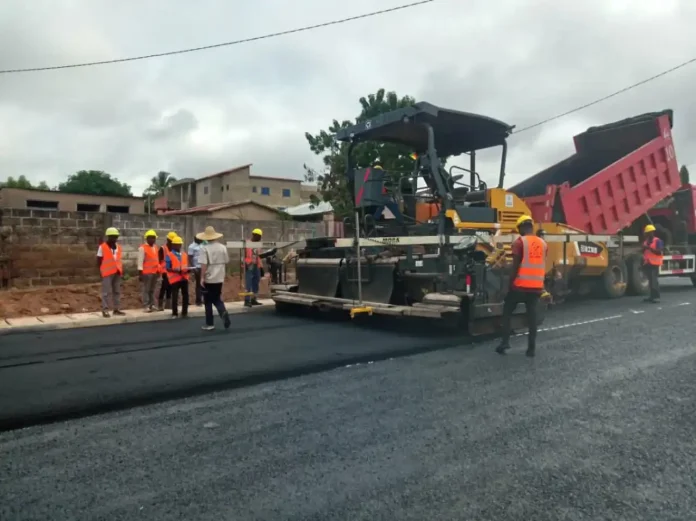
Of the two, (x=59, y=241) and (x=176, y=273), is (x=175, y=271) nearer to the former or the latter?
(x=176, y=273)

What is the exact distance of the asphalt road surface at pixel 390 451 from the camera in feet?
9.28

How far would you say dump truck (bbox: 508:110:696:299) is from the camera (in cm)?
1007

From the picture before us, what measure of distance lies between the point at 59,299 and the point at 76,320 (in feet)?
5.84

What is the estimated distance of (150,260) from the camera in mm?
10133

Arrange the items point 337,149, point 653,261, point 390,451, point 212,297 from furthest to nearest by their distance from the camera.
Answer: point 337,149 → point 653,261 → point 212,297 → point 390,451

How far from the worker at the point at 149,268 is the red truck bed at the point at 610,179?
21.4ft

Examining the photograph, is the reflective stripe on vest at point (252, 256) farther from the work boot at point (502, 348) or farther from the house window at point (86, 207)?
the house window at point (86, 207)

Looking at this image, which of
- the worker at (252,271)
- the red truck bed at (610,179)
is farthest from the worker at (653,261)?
the worker at (252,271)

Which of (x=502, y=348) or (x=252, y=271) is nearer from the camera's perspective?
(x=502, y=348)

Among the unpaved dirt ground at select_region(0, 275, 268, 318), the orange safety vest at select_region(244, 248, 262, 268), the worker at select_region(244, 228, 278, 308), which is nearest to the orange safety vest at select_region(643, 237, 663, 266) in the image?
the worker at select_region(244, 228, 278, 308)

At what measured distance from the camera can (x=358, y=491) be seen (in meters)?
2.98

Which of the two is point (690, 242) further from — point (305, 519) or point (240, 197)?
point (240, 197)

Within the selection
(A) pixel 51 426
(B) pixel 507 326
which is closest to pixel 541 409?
(B) pixel 507 326

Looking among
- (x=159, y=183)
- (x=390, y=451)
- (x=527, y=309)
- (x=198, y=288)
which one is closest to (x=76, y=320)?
(x=198, y=288)
